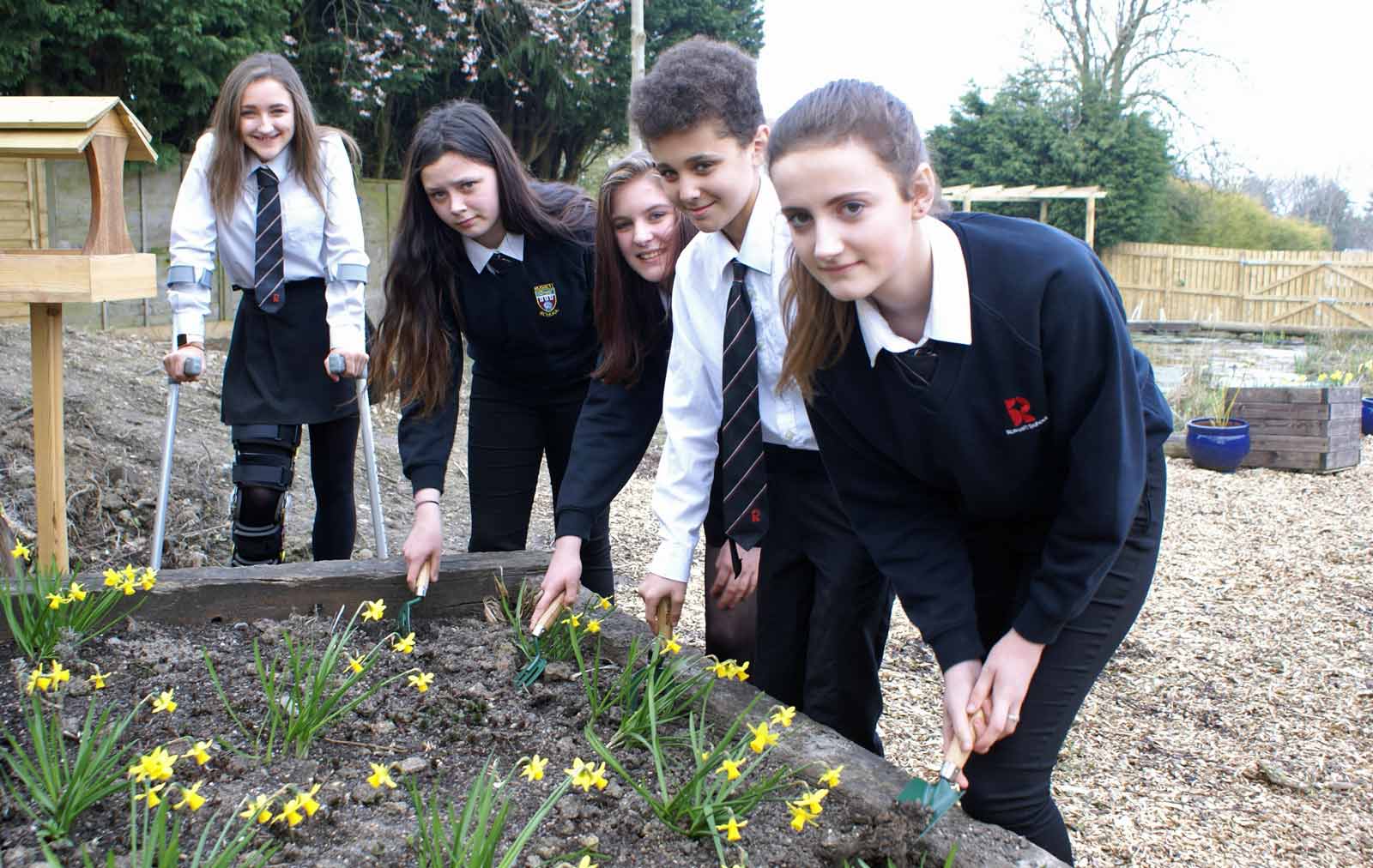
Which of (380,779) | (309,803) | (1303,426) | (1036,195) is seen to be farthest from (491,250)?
(1036,195)

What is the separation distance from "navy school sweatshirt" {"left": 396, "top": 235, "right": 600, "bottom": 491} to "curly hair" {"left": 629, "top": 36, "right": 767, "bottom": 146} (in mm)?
817

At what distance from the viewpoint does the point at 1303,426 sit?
24.9ft

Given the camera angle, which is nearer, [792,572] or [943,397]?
[943,397]

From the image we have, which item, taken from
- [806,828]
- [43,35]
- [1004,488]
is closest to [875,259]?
[1004,488]

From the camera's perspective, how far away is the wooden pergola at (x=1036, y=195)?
21047 mm

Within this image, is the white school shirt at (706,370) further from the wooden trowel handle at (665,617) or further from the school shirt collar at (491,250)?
the school shirt collar at (491,250)

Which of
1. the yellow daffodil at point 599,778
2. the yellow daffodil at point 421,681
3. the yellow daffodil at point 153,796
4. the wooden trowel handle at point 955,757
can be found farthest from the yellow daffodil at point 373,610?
the wooden trowel handle at point 955,757

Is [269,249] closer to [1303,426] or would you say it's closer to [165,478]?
[165,478]

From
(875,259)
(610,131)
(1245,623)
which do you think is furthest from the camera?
(610,131)

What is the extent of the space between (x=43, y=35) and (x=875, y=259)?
9.21 meters

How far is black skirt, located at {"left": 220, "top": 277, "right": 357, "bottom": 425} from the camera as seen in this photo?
338cm

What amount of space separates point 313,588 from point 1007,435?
1643 mm

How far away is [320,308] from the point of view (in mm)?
3523

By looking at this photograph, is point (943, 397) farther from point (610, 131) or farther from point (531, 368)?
point (610, 131)
